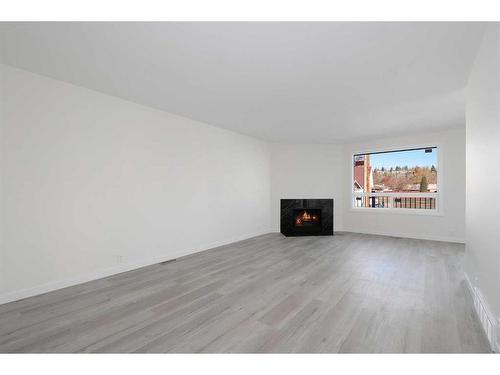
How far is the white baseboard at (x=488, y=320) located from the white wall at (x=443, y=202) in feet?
11.7

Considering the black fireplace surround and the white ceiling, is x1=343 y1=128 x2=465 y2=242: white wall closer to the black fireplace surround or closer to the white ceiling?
the black fireplace surround

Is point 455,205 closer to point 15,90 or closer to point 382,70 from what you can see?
point 382,70

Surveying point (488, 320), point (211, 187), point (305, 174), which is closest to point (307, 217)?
point (305, 174)

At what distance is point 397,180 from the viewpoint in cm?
580

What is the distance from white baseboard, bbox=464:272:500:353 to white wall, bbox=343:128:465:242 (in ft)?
11.7

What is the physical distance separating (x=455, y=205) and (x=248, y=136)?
15.9 feet

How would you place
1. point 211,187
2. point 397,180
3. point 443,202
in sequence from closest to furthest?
point 211,187 < point 443,202 < point 397,180

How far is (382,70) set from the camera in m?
2.46

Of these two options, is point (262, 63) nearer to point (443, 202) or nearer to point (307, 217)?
point (307, 217)

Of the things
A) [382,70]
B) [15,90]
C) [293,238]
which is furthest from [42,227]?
[293,238]

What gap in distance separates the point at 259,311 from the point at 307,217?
14.1ft

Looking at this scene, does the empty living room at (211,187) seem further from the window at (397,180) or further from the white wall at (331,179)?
the white wall at (331,179)

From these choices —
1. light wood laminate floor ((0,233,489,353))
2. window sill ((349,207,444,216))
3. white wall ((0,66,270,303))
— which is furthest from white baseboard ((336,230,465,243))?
white wall ((0,66,270,303))
